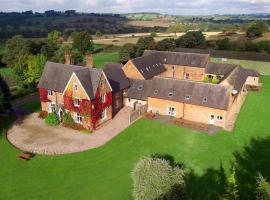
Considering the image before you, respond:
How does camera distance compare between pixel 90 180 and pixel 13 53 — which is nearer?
pixel 90 180

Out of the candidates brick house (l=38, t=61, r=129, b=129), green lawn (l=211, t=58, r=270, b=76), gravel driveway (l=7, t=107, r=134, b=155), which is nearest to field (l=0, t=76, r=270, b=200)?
gravel driveway (l=7, t=107, r=134, b=155)

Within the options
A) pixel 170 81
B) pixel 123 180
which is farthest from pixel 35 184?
pixel 170 81

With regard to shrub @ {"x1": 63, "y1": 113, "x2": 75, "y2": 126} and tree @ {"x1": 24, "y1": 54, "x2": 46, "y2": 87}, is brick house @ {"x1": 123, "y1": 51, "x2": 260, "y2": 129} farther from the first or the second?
tree @ {"x1": 24, "y1": 54, "x2": 46, "y2": 87}

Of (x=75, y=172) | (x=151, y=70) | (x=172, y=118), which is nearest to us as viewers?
(x=75, y=172)

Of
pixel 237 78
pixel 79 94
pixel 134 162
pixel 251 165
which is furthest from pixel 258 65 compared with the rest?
pixel 134 162

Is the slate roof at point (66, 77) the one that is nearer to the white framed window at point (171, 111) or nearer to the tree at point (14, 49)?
the white framed window at point (171, 111)

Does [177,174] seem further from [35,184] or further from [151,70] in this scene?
[151,70]

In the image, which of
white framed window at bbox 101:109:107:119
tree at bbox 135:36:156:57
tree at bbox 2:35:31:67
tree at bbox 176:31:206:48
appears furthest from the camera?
tree at bbox 176:31:206:48
